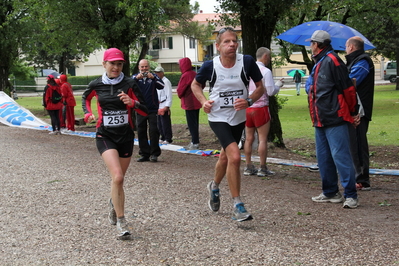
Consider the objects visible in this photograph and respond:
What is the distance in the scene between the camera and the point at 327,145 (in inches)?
297

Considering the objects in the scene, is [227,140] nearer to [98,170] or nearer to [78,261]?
[78,261]

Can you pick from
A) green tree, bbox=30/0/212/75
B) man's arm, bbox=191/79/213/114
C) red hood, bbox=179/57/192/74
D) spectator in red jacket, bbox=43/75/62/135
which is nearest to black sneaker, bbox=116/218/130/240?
man's arm, bbox=191/79/213/114

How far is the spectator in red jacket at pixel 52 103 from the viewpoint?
17734 millimetres

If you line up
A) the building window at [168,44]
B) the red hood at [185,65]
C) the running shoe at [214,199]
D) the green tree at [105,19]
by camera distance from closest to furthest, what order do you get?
the running shoe at [214,199], the red hood at [185,65], the green tree at [105,19], the building window at [168,44]

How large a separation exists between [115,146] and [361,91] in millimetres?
3935

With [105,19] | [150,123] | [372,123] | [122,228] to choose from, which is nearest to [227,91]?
[122,228]

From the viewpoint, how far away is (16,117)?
22.0 meters

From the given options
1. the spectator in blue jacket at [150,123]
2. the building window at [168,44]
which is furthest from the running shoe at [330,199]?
the building window at [168,44]

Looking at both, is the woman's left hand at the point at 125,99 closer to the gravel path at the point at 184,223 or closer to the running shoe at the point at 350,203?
the gravel path at the point at 184,223

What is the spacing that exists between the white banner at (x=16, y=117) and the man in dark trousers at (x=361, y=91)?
1374 cm

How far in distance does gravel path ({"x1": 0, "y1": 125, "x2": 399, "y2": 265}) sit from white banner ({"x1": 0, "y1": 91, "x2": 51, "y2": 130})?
11.2m

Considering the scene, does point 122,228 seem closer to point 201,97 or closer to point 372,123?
point 201,97

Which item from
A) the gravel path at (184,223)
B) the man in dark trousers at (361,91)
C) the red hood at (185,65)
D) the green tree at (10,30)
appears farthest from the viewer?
the green tree at (10,30)

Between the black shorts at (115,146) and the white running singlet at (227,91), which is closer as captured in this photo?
the black shorts at (115,146)
